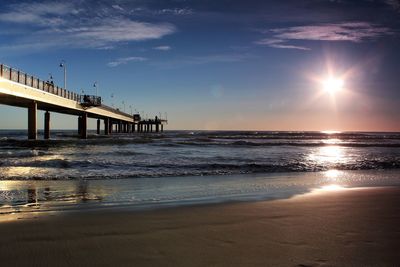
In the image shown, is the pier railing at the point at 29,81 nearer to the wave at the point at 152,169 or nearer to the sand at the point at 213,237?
the wave at the point at 152,169

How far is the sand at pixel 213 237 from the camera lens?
434 centimetres

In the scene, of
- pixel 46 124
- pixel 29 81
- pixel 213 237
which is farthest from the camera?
pixel 46 124

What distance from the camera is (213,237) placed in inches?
207

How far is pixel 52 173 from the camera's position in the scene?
1445 centimetres

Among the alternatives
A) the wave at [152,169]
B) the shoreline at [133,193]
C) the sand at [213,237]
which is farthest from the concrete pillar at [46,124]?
the sand at [213,237]

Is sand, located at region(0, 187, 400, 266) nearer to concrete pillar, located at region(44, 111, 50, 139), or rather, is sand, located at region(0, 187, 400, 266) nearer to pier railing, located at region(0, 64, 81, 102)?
pier railing, located at region(0, 64, 81, 102)

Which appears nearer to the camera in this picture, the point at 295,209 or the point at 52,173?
the point at 295,209

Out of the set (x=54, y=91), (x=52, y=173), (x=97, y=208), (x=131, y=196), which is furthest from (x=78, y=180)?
(x=54, y=91)

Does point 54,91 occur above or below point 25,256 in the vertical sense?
above

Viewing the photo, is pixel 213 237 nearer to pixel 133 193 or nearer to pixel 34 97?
pixel 133 193

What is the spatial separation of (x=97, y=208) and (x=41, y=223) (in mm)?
1520

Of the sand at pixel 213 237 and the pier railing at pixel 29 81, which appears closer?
the sand at pixel 213 237

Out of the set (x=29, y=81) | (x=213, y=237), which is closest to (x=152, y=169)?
(x=213, y=237)

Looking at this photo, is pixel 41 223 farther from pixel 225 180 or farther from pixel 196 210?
pixel 225 180
